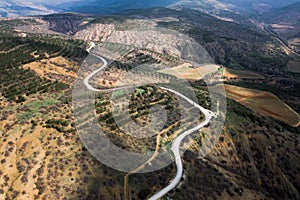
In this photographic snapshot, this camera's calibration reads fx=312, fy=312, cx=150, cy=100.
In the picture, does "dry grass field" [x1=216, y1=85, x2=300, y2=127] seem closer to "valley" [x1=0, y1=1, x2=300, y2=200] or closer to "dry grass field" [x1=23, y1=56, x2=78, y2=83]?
"valley" [x1=0, y1=1, x2=300, y2=200]

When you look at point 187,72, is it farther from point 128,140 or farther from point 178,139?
point 128,140

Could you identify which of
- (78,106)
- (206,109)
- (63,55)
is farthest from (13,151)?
(63,55)

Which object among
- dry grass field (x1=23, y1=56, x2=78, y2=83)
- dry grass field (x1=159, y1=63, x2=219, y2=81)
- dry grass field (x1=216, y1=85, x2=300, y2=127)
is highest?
dry grass field (x1=23, y1=56, x2=78, y2=83)

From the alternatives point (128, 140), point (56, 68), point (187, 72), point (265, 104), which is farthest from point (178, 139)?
point (187, 72)

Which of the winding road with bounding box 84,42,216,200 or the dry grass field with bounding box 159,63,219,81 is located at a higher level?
the winding road with bounding box 84,42,216,200

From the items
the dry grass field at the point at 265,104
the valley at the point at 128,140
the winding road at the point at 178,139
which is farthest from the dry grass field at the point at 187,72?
the winding road at the point at 178,139

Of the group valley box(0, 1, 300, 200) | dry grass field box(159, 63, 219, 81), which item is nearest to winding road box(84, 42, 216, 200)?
valley box(0, 1, 300, 200)

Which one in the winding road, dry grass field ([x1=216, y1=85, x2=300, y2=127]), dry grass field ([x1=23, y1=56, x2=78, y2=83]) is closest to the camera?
the winding road

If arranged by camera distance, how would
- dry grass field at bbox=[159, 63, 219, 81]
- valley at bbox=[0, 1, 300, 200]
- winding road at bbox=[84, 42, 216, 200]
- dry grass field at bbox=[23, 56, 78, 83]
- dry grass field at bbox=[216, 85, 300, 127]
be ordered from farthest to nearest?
dry grass field at bbox=[159, 63, 219, 81], dry grass field at bbox=[216, 85, 300, 127], dry grass field at bbox=[23, 56, 78, 83], winding road at bbox=[84, 42, 216, 200], valley at bbox=[0, 1, 300, 200]

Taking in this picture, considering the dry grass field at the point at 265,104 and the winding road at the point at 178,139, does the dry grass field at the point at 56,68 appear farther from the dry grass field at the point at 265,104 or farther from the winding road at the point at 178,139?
the dry grass field at the point at 265,104
